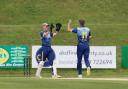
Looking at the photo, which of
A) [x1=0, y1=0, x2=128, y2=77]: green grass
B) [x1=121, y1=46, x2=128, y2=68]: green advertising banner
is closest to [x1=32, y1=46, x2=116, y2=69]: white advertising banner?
[x1=121, y1=46, x2=128, y2=68]: green advertising banner

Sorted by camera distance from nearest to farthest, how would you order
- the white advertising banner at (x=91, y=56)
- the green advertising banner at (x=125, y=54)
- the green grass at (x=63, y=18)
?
the white advertising banner at (x=91, y=56) < the green advertising banner at (x=125, y=54) < the green grass at (x=63, y=18)

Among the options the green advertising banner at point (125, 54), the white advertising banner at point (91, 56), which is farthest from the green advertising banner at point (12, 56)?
the green advertising banner at point (125, 54)

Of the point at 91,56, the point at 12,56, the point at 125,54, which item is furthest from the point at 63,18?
the point at 12,56

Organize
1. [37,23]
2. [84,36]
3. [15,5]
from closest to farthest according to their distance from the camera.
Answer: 1. [84,36]
2. [37,23]
3. [15,5]

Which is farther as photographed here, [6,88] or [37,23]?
[37,23]

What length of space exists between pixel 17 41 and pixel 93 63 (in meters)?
8.88

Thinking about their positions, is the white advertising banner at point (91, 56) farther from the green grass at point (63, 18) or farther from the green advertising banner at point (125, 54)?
the green grass at point (63, 18)

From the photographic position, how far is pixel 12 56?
25781 mm

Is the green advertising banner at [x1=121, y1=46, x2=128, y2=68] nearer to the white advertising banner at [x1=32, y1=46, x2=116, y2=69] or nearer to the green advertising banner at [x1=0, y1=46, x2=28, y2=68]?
the white advertising banner at [x1=32, y1=46, x2=116, y2=69]

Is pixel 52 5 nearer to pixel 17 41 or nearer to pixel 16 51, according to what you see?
pixel 17 41

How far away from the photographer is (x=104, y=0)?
50.0 metres

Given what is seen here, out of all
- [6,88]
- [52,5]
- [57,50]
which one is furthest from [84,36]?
[52,5]

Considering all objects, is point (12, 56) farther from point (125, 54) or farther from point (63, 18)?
point (63, 18)

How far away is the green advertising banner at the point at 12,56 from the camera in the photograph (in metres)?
25.7
